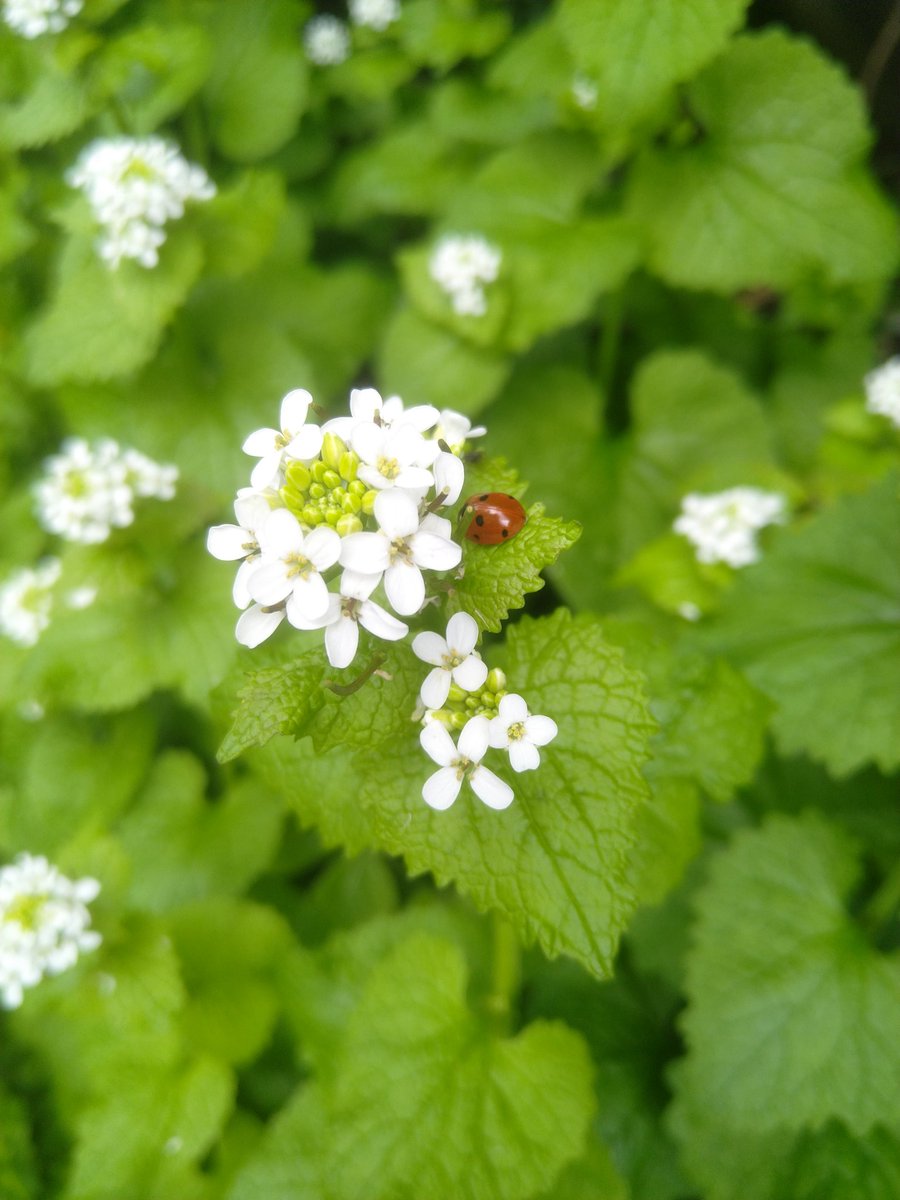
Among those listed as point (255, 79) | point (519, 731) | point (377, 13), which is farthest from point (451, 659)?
point (377, 13)

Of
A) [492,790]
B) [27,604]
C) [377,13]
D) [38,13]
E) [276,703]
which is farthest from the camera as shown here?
[377,13]

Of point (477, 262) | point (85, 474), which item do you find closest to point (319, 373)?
point (477, 262)

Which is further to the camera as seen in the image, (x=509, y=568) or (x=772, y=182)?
(x=772, y=182)

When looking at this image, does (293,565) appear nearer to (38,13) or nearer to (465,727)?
(465,727)

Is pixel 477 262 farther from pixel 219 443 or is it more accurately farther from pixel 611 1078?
pixel 611 1078

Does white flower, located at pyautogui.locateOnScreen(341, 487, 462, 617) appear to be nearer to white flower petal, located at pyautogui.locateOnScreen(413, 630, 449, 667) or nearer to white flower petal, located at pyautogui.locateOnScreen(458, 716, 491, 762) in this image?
white flower petal, located at pyautogui.locateOnScreen(413, 630, 449, 667)

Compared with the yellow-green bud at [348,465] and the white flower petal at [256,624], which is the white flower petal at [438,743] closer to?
the white flower petal at [256,624]
